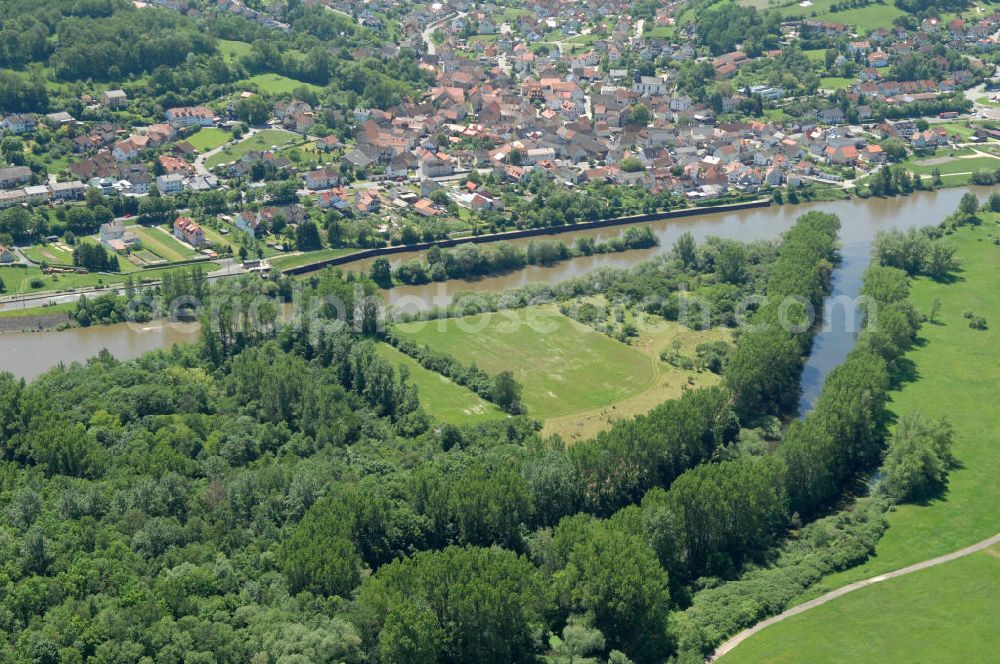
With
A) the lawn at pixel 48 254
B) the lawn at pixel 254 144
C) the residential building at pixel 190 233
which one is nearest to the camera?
the lawn at pixel 48 254

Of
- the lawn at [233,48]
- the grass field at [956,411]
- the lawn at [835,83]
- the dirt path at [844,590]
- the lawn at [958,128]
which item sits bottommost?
the dirt path at [844,590]

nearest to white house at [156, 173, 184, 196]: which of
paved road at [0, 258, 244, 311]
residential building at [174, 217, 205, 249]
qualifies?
residential building at [174, 217, 205, 249]

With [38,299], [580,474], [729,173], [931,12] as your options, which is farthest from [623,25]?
[580,474]

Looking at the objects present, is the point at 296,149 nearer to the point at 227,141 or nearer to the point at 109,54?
the point at 227,141

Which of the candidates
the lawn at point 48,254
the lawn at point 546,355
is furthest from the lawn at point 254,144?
the lawn at point 546,355

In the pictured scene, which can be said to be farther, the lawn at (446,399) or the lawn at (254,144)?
the lawn at (254,144)

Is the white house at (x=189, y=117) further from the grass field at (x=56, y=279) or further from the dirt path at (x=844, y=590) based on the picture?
the dirt path at (x=844, y=590)
